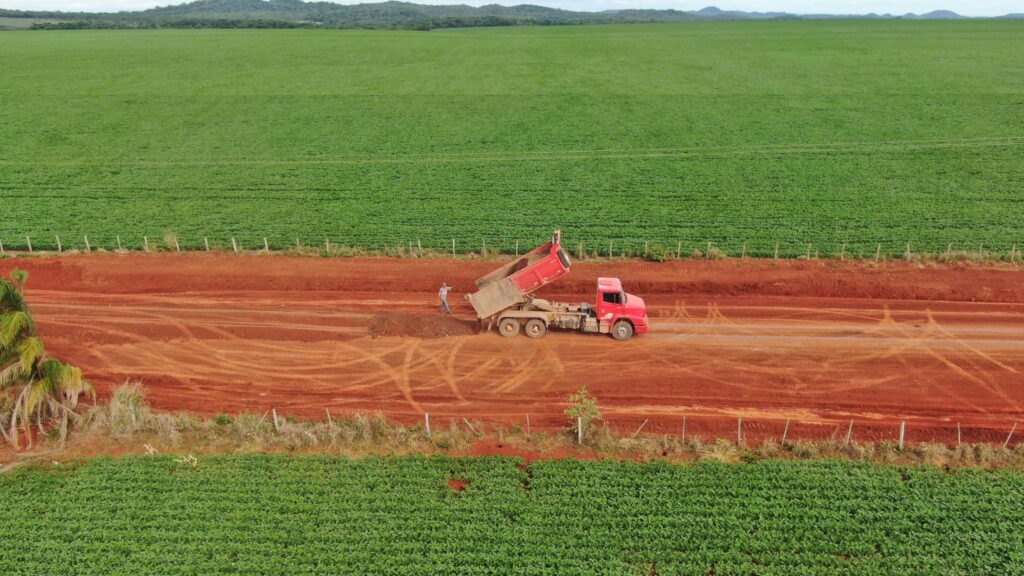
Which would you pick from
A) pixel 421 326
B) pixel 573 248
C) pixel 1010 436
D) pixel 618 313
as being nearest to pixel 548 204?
Answer: pixel 573 248

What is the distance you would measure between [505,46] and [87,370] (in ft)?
266

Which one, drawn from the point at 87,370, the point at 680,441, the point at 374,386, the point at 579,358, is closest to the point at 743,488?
the point at 680,441

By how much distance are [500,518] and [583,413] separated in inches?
180

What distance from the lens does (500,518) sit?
14117 millimetres

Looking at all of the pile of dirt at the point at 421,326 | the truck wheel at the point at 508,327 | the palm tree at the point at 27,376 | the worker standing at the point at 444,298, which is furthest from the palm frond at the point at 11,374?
the truck wheel at the point at 508,327

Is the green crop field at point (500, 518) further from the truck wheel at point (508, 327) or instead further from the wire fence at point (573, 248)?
the wire fence at point (573, 248)

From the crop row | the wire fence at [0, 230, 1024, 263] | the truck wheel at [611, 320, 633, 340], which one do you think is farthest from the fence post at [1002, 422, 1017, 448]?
the crop row

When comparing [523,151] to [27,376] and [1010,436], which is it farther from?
[1010,436]

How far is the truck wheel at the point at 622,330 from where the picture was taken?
21828 millimetres

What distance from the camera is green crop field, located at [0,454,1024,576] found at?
1303 centimetres

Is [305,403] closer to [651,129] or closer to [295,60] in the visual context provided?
[651,129]

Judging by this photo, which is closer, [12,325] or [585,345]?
[12,325]

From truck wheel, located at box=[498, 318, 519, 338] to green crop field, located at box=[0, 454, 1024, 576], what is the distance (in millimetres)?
6812

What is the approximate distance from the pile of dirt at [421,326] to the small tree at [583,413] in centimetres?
586
